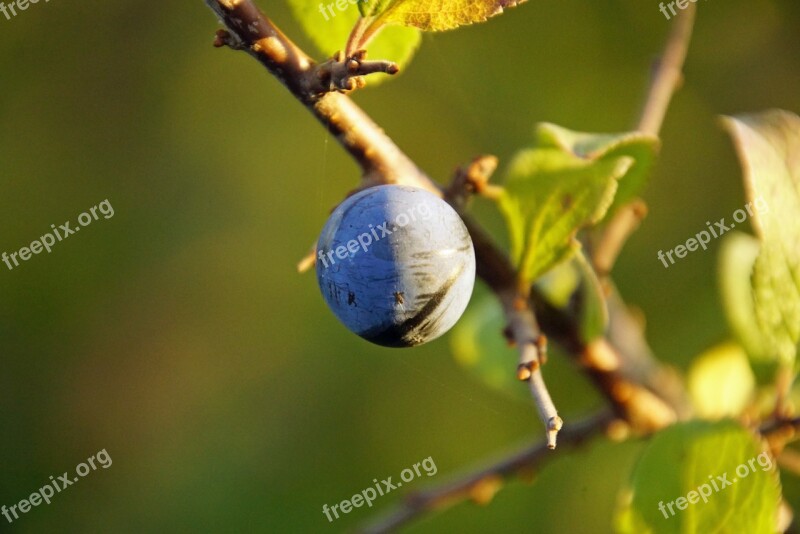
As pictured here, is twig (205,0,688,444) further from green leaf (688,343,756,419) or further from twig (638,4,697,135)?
green leaf (688,343,756,419)

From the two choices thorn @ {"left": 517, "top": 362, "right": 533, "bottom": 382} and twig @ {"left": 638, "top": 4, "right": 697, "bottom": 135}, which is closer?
thorn @ {"left": 517, "top": 362, "right": 533, "bottom": 382}

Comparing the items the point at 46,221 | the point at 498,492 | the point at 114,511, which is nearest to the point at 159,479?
the point at 114,511

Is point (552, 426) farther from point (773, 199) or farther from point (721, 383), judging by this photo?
point (721, 383)

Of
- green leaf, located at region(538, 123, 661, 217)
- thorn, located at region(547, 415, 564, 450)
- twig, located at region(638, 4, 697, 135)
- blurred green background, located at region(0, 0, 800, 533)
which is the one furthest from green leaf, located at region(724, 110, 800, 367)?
blurred green background, located at region(0, 0, 800, 533)

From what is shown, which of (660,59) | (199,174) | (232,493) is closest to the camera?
(660,59)

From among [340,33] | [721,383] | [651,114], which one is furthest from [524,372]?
[721,383]

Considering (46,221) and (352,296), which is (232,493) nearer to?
(46,221)
